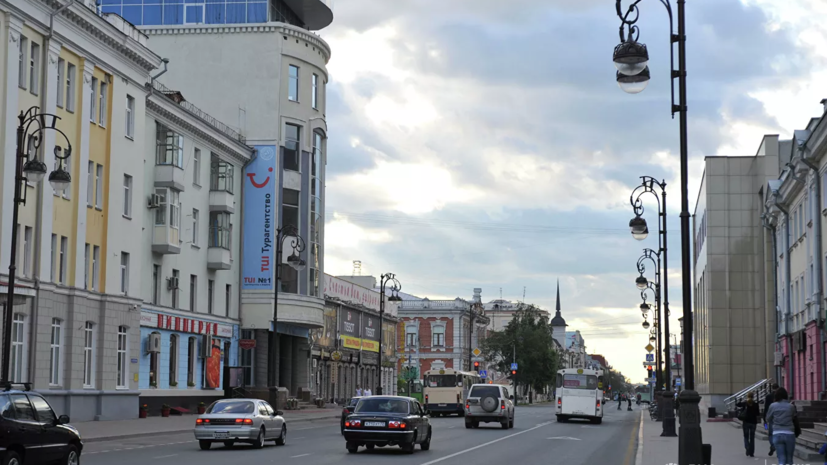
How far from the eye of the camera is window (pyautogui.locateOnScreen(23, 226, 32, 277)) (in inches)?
1406

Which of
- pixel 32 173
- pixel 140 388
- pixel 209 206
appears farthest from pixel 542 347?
pixel 32 173

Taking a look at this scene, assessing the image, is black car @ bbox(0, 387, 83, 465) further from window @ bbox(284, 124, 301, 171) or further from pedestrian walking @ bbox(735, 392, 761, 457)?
window @ bbox(284, 124, 301, 171)

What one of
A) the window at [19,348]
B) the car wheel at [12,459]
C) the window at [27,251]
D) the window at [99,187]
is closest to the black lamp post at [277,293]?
the window at [99,187]

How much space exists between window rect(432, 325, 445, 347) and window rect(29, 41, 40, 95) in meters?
85.6

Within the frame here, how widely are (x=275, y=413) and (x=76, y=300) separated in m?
13.3

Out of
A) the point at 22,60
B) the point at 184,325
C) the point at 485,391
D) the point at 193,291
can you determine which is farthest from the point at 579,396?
the point at 22,60

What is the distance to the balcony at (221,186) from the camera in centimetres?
5500

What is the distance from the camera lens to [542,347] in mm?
115688

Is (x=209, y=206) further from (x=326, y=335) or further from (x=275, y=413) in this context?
(x=275, y=413)

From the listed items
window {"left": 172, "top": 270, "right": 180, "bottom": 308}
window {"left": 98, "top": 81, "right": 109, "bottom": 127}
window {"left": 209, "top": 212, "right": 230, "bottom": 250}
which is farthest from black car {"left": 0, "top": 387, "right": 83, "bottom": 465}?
window {"left": 209, "top": 212, "right": 230, "bottom": 250}

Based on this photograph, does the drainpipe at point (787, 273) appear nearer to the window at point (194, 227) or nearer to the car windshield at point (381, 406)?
the car windshield at point (381, 406)

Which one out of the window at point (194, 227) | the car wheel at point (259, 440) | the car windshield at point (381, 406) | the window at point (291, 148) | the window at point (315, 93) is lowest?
the car wheel at point (259, 440)

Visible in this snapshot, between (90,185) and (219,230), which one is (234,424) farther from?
(219,230)

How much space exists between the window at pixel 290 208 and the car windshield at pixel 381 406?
33864mm
